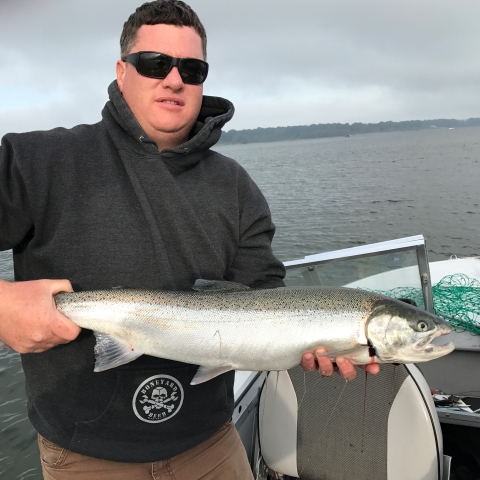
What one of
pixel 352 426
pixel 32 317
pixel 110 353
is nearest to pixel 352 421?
pixel 352 426

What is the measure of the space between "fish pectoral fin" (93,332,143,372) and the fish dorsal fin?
0.57 meters

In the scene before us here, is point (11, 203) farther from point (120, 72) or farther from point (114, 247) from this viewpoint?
point (120, 72)

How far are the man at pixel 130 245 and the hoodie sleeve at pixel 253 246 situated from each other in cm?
1

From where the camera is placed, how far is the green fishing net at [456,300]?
533 centimetres

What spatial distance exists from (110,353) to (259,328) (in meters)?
0.99

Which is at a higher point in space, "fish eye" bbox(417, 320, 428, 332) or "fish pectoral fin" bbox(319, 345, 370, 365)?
"fish eye" bbox(417, 320, 428, 332)

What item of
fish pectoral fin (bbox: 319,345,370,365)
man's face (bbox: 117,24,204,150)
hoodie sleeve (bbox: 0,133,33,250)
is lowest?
fish pectoral fin (bbox: 319,345,370,365)

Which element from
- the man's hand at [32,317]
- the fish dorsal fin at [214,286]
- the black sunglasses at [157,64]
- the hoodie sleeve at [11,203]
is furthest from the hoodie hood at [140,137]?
the man's hand at [32,317]

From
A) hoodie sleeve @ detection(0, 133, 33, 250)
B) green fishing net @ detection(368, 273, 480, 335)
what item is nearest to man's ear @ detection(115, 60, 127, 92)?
hoodie sleeve @ detection(0, 133, 33, 250)

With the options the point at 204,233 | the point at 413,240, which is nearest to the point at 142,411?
the point at 204,233

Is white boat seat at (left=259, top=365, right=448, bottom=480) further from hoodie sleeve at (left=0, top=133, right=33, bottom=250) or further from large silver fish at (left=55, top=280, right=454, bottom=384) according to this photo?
hoodie sleeve at (left=0, top=133, right=33, bottom=250)

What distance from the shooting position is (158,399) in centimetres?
275

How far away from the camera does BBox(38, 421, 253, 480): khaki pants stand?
2.69 metres

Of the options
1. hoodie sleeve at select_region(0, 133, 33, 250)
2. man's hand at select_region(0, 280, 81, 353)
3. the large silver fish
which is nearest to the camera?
man's hand at select_region(0, 280, 81, 353)
